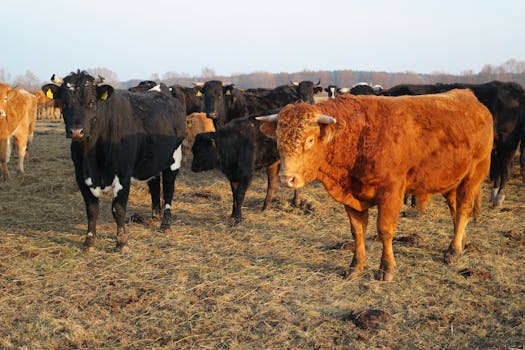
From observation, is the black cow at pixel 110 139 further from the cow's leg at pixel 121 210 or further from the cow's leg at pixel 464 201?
the cow's leg at pixel 464 201

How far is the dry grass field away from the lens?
3.73m

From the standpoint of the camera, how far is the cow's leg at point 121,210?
223 inches

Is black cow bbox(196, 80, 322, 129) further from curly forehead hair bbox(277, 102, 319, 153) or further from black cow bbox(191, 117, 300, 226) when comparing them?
curly forehead hair bbox(277, 102, 319, 153)

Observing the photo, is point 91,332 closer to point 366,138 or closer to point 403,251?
point 366,138

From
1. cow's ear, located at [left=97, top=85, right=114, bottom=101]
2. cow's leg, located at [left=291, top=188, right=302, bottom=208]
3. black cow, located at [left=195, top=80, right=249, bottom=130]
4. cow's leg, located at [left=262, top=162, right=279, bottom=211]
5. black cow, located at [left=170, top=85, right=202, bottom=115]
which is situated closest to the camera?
cow's ear, located at [left=97, top=85, right=114, bottom=101]

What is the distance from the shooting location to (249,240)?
6.31m

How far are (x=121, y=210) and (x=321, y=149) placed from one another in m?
2.74

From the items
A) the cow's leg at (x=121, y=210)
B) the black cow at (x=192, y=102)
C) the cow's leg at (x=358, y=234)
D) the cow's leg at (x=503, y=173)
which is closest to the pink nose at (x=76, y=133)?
the cow's leg at (x=121, y=210)

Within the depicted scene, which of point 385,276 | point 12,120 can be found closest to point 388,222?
point 385,276

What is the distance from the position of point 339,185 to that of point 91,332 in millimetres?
2593

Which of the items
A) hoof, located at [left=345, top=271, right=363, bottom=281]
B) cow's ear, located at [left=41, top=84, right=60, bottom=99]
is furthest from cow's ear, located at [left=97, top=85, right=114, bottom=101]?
hoof, located at [left=345, top=271, right=363, bottom=281]

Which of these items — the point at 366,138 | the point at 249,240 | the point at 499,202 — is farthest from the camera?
the point at 499,202

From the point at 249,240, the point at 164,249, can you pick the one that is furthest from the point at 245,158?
the point at 164,249

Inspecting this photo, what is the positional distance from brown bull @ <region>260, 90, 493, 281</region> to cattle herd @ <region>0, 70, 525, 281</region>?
0.01 m
